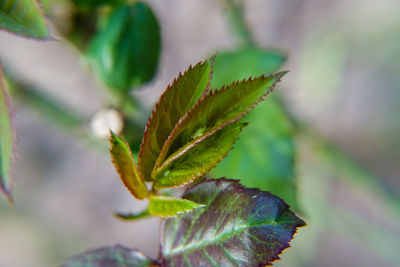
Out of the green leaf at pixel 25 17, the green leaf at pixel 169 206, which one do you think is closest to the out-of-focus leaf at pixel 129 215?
the green leaf at pixel 169 206

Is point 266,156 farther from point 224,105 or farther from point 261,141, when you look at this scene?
point 224,105

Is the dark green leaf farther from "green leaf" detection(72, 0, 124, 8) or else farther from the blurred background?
→ the blurred background

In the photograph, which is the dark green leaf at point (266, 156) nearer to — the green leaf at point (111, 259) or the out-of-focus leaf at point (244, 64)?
the out-of-focus leaf at point (244, 64)

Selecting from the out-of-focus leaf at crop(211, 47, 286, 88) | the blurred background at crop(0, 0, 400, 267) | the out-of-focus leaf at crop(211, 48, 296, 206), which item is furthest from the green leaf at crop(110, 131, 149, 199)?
the blurred background at crop(0, 0, 400, 267)

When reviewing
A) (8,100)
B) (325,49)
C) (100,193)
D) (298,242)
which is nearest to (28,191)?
(100,193)

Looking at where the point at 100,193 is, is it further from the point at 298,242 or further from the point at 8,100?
the point at 8,100

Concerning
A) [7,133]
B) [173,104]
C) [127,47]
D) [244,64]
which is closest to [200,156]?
[173,104]
